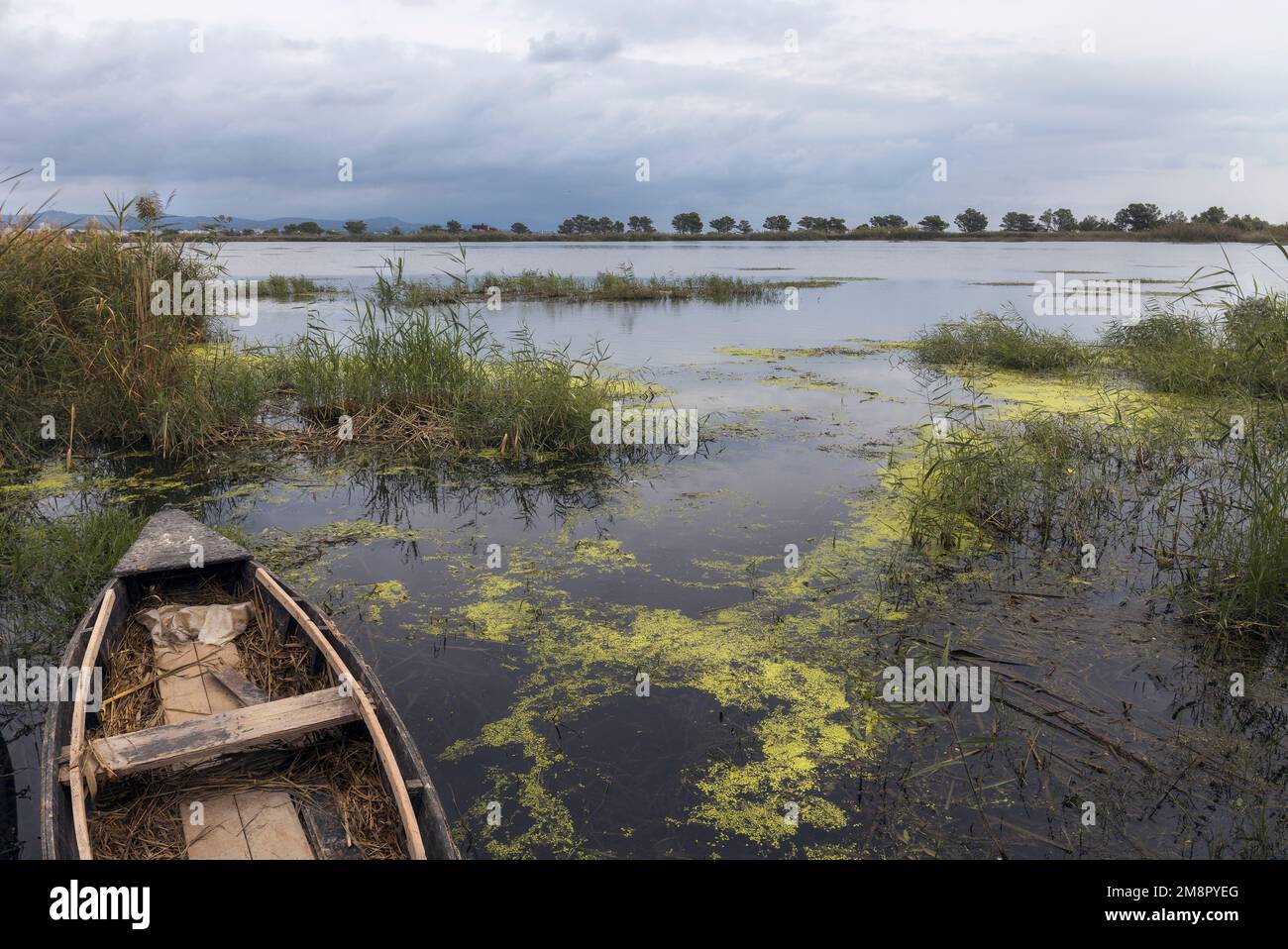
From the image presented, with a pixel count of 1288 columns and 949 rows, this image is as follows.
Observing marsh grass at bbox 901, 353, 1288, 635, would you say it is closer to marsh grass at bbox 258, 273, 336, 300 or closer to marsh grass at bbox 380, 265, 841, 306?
marsh grass at bbox 380, 265, 841, 306

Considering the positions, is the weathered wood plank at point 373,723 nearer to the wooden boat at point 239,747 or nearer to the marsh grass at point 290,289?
the wooden boat at point 239,747

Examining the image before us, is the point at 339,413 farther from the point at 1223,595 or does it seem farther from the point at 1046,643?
the point at 1223,595

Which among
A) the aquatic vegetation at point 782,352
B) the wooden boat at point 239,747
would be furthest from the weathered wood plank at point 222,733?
the aquatic vegetation at point 782,352

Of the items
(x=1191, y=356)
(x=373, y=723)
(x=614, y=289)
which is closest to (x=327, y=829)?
(x=373, y=723)

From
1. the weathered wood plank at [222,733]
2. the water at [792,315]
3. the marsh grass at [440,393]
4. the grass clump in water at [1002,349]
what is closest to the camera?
the weathered wood plank at [222,733]

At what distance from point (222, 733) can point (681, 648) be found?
2.10 metres

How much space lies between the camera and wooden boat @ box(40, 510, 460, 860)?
102 inches

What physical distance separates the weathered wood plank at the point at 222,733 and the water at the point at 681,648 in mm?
478

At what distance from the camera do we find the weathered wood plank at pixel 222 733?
9.14 ft

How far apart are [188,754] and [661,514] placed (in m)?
3.74

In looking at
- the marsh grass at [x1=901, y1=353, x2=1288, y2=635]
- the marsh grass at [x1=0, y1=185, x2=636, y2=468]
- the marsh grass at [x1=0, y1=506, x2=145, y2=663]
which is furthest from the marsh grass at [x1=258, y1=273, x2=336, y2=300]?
the marsh grass at [x1=901, y1=353, x2=1288, y2=635]

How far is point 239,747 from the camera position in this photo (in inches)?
114
